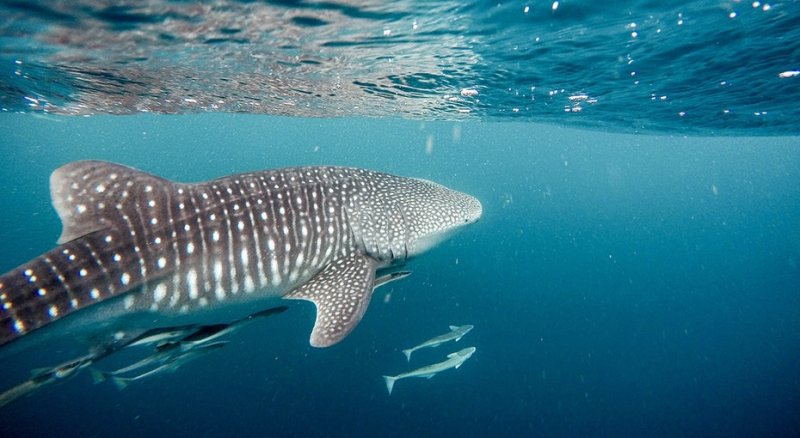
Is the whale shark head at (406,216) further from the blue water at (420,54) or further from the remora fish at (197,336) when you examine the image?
the blue water at (420,54)

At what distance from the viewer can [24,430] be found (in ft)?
41.5

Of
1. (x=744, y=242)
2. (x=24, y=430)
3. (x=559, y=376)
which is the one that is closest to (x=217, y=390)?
(x=24, y=430)

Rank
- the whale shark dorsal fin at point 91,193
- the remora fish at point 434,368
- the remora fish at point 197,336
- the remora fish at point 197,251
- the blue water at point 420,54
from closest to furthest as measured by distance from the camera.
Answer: the remora fish at point 197,251
the whale shark dorsal fin at point 91,193
the remora fish at point 197,336
the blue water at point 420,54
the remora fish at point 434,368

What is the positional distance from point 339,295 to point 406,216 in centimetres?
201

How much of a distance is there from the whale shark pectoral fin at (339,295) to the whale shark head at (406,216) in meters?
0.40

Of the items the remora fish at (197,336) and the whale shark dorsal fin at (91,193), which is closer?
the whale shark dorsal fin at (91,193)

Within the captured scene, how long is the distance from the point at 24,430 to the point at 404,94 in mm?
18422

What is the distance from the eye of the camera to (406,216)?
6.63 m

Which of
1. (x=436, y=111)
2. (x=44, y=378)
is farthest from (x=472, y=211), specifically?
(x=436, y=111)

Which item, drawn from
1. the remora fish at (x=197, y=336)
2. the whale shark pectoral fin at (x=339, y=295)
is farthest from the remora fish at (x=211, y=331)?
the whale shark pectoral fin at (x=339, y=295)

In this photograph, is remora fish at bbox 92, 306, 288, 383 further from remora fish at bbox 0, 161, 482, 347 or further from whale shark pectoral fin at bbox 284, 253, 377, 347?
whale shark pectoral fin at bbox 284, 253, 377, 347

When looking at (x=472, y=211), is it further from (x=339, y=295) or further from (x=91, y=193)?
(x=91, y=193)

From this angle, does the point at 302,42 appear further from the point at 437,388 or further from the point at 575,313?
the point at 575,313

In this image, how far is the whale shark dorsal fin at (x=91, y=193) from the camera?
14.0ft
